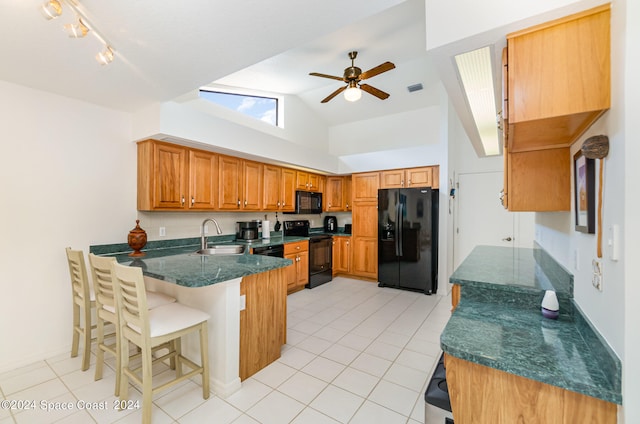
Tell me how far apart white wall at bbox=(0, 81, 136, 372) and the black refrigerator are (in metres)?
3.85

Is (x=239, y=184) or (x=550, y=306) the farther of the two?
(x=239, y=184)

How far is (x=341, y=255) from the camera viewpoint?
558 cm

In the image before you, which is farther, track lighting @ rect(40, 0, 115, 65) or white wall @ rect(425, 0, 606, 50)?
track lighting @ rect(40, 0, 115, 65)

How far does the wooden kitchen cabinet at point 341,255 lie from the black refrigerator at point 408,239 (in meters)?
0.79

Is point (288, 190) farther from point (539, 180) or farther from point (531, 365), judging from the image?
point (531, 365)

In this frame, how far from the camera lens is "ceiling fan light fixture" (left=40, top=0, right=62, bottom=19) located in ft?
4.52

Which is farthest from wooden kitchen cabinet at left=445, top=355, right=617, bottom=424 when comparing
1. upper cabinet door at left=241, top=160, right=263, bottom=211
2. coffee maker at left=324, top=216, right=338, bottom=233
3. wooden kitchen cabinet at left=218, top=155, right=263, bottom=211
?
coffee maker at left=324, top=216, right=338, bottom=233

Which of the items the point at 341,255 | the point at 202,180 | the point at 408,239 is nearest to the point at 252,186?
the point at 202,180

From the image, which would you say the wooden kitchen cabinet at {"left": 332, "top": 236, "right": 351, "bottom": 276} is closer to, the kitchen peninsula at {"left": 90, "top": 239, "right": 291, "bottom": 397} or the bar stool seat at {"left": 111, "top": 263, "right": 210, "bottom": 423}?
the kitchen peninsula at {"left": 90, "top": 239, "right": 291, "bottom": 397}

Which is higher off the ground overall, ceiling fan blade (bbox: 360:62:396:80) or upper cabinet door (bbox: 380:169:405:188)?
ceiling fan blade (bbox: 360:62:396:80)

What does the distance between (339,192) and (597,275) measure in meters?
4.92

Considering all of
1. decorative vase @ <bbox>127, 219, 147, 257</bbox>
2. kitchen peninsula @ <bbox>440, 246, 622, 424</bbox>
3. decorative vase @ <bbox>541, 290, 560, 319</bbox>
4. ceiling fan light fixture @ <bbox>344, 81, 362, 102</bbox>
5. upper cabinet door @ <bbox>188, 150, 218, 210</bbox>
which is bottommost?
kitchen peninsula @ <bbox>440, 246, 622, 424</bbox>

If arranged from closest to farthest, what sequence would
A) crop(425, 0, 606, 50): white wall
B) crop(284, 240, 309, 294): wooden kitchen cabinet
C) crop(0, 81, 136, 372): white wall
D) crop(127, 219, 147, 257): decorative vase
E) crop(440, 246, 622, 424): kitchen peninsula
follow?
crop(440, 246, 622, 424): kitchen peninsula → crop(425, 0, 606, 50): white wall → crop(0, 81, 136, 372): white wall → crop(127, 219, 147, 257): decorative vase → crop(284, 240, 309, 294): wooden kitchen cabinet

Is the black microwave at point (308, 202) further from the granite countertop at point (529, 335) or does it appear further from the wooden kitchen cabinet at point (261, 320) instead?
the granite countertop at point (529, 335)
